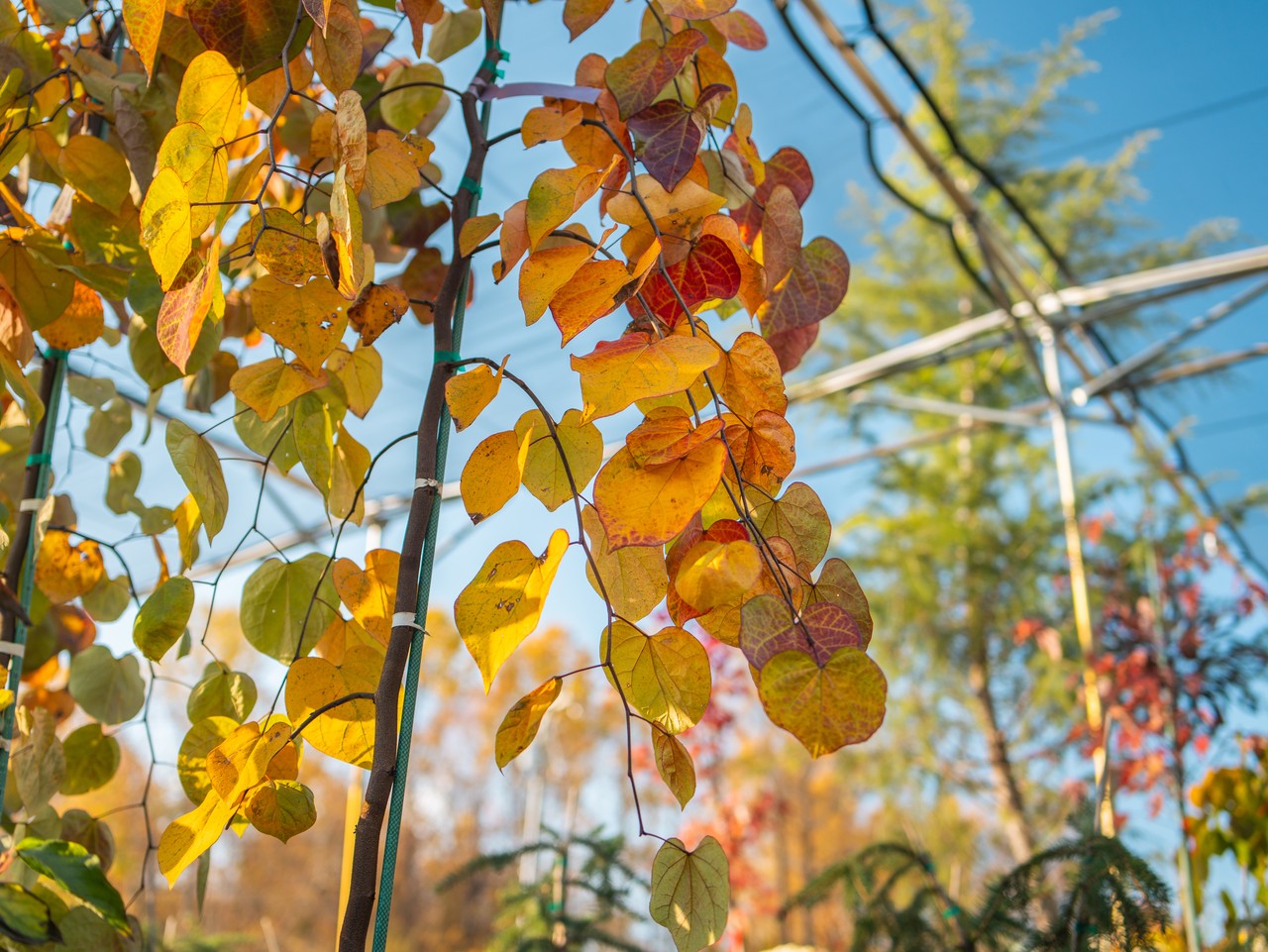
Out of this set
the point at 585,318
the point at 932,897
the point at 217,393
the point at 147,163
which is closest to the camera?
the point at 585,318

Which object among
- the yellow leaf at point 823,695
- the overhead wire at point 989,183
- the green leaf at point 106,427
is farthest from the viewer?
the overhead wire at point 989,183

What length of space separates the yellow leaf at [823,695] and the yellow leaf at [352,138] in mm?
209

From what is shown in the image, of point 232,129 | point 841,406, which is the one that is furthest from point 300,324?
point 841,406

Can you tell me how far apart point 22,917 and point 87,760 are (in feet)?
0.77

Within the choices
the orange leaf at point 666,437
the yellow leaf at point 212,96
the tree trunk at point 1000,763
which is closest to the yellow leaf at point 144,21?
the yellow leaf at point 212,96

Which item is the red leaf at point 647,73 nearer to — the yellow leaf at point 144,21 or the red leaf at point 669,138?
the red leaf at point 669,138

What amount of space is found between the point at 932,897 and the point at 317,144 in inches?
44.1

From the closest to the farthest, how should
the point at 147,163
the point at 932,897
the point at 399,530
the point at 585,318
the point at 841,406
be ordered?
the point at 585,318 → the point at 147,163 → the point at 932,897 → the point at 399,530 → the point at 841,406

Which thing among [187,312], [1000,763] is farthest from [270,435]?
[1000,763]

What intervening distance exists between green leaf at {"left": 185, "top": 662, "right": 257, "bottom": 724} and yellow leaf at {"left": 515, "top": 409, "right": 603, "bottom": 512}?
22 centimetres

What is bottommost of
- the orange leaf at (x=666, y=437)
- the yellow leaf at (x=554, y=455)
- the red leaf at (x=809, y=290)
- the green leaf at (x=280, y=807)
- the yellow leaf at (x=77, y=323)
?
the green leaf at (x=280, y=807)

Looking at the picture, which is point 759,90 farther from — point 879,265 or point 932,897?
point 879,265

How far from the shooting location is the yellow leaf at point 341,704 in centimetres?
39

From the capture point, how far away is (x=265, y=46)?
40cm
